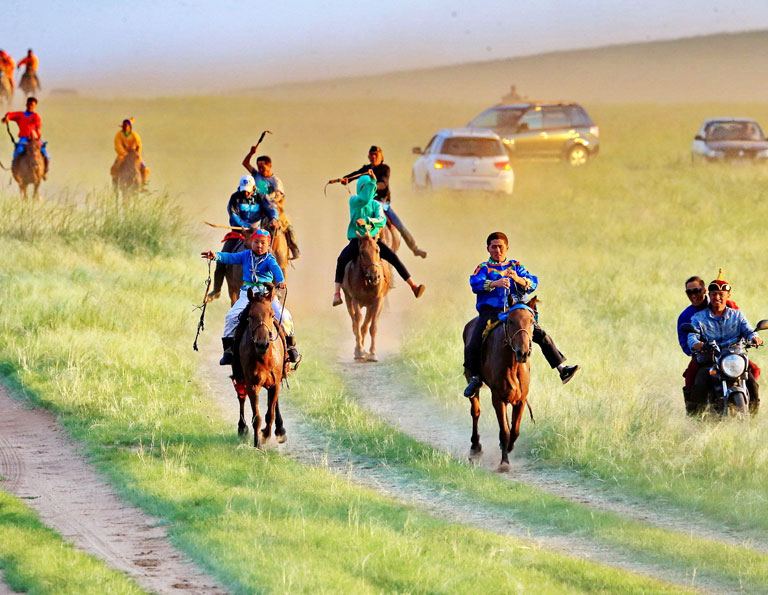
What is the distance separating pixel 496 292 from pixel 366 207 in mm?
5591

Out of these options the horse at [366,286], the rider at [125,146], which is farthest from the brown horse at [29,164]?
the horse at [366,286]

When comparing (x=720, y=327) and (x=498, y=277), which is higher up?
(x=498, y=277)

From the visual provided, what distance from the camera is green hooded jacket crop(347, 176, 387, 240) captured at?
18219mm

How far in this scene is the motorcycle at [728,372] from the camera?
1354 centimetres

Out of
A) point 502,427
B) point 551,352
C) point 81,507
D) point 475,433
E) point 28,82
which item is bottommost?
point 81,507

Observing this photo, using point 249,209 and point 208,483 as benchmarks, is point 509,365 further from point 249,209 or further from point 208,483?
point 249,209

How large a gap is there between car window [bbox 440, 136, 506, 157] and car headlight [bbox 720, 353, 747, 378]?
20.3m

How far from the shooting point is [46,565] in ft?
32.0

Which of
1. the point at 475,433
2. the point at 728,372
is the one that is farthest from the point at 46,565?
the point at 728,372

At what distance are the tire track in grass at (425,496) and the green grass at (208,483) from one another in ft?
0.89

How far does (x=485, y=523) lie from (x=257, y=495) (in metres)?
1.94

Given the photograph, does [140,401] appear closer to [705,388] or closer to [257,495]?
[257,495]

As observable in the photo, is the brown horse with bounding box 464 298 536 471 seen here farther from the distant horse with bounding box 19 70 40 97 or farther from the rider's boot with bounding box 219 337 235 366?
the distant horse with bounding box 19 70 40 97

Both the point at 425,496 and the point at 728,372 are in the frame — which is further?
the point at 728,372
